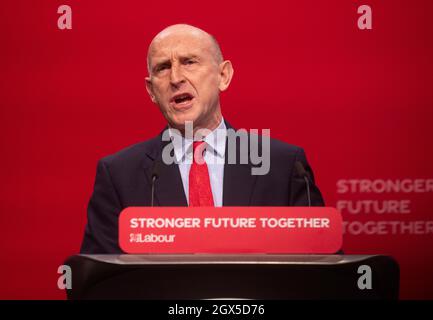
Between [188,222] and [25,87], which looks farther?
[25,87]

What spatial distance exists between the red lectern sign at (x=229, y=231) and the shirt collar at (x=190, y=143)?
0.73 ft

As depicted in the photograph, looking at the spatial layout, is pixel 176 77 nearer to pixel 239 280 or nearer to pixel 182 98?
pixel 182 98

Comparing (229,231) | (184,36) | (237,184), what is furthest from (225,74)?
(229,231)

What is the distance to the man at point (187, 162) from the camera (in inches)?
95.6

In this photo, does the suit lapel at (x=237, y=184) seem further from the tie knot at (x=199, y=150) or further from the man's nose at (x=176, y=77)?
the man's nose at (x=176, y=77)

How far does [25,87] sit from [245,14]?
0.86 meters

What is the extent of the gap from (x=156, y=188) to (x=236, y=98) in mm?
477

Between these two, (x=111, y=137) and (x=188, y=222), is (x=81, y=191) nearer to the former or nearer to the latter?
(x=111, y=137)

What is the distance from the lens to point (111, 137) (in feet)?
8.59

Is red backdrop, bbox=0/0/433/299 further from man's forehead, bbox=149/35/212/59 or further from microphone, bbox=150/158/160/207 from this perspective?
microphone, bbox=150/158/160/207

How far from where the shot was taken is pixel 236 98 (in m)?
2.63

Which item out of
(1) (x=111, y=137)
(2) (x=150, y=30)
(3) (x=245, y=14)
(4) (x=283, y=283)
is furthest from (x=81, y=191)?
(4) (x=283, y=283)

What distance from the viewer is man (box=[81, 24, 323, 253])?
2428 millimetres

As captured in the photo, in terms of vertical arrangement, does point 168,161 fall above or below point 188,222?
above
